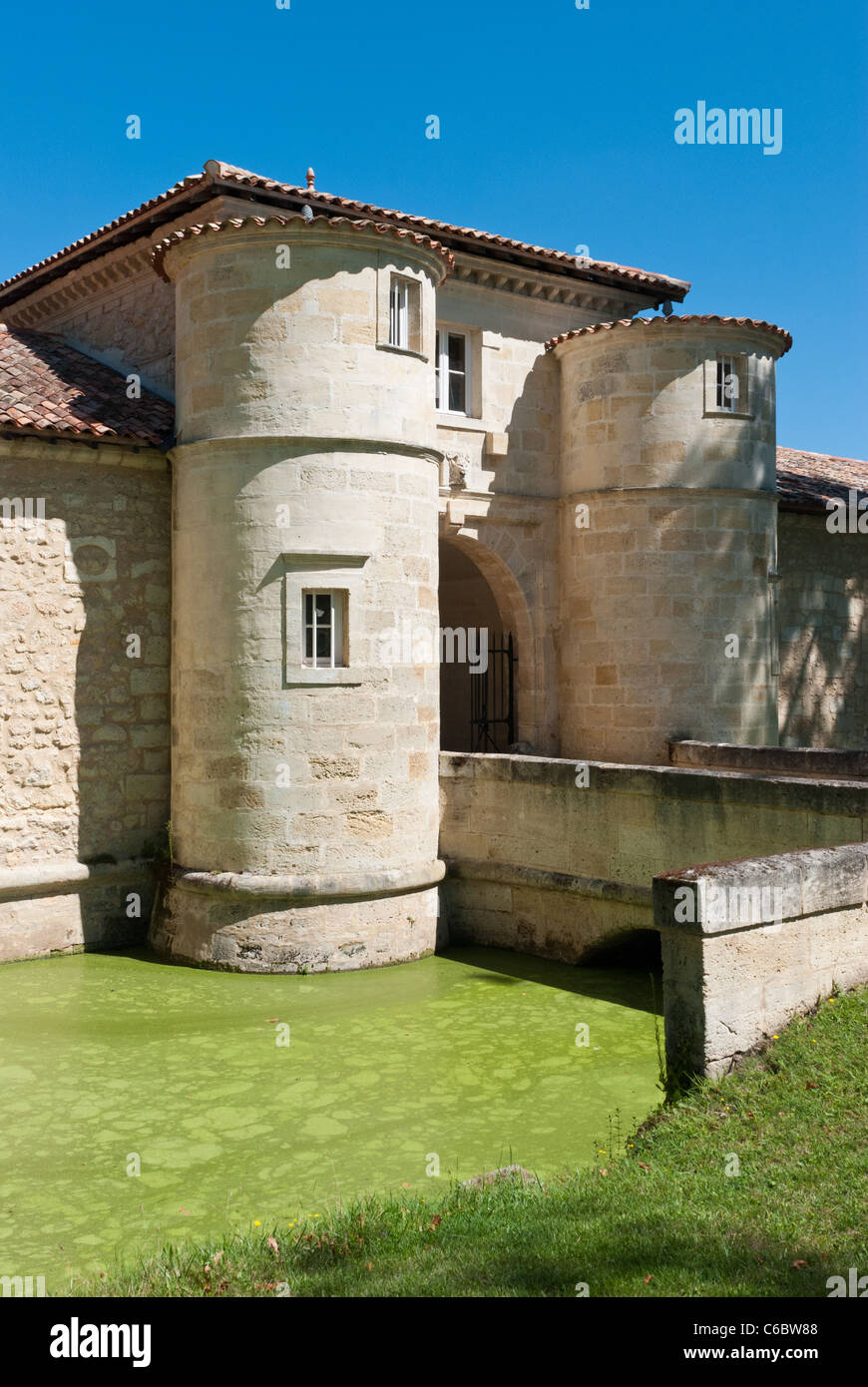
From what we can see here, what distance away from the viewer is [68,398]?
1232 centimetres

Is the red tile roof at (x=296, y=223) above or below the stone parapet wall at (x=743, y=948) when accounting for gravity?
above

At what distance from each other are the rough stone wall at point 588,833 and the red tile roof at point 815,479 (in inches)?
263

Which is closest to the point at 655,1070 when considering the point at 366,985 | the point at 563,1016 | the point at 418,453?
the point at 563,1016

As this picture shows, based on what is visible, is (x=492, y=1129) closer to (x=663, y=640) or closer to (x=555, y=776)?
(x=555, y=776)

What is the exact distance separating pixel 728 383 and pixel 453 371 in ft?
10.7

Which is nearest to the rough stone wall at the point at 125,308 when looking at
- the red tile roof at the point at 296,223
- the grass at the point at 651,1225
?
the red tile roof at the point at 296,223

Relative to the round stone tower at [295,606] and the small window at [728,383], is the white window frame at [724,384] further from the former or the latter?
the round stone tower at [295,606]

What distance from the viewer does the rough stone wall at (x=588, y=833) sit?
9586mm

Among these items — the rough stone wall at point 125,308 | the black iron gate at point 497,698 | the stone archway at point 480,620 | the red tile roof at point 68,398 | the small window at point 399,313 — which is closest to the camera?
the red tile roof at point 68,398

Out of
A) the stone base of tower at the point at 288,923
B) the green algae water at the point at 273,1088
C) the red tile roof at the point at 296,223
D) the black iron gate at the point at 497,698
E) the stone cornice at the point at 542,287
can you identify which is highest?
the stone cornice at the point at 542,287

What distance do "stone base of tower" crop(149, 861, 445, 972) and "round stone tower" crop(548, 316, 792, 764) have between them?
4.19 m

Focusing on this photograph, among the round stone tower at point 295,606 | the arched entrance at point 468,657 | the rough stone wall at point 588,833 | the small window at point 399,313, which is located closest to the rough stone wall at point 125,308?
the round stone tower at point 295,606

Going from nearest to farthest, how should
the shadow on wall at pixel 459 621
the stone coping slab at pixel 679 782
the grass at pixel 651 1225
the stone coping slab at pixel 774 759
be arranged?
the grass at pixel 651 1225 → the stone coping slab at pixel 679 782 → the stone coping slab at pixel 774 759 → the shadow on wall at pixel 459 621

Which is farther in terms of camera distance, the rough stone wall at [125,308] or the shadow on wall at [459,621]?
the shadow on wall at [459,621]
